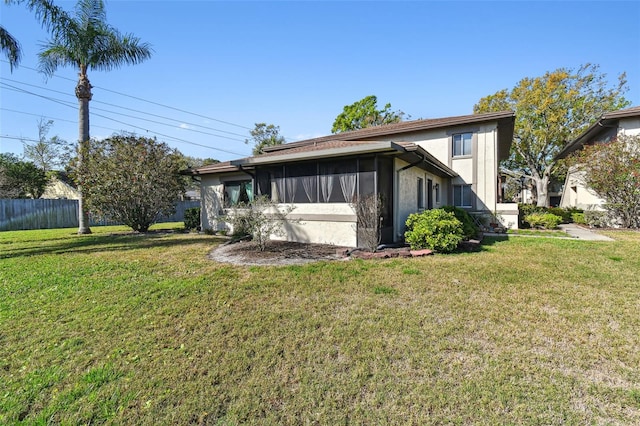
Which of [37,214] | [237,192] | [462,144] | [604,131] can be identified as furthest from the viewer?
[37,214]

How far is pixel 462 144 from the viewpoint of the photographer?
13844mm

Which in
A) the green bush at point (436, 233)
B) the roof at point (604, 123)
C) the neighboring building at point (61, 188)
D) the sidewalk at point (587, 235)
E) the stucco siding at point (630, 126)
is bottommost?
the sidewalk at point (587, 235)

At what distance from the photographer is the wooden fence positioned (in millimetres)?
16875

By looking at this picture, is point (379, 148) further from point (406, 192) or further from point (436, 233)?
point (406, 192)

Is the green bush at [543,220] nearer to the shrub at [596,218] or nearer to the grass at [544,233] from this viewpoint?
the grass at [544,233]

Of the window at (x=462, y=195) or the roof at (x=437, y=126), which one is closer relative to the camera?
the roof at (x=437, y=126)

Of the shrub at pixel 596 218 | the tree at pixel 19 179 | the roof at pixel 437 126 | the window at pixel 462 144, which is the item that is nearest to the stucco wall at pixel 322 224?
the roof at pixel 437 126

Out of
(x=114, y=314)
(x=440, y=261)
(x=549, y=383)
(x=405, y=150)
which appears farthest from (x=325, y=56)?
(x=549, y=383)

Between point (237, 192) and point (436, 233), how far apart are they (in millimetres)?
8057

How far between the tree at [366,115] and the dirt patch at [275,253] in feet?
79.5

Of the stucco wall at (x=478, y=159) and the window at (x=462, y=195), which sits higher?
the stucco wall at (x=478, y=159)

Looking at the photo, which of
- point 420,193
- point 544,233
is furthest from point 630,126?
point 420,193

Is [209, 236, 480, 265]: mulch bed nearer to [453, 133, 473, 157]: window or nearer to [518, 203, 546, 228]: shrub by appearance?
[453, 133, 473, 157]: window

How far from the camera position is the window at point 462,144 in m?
13.7
